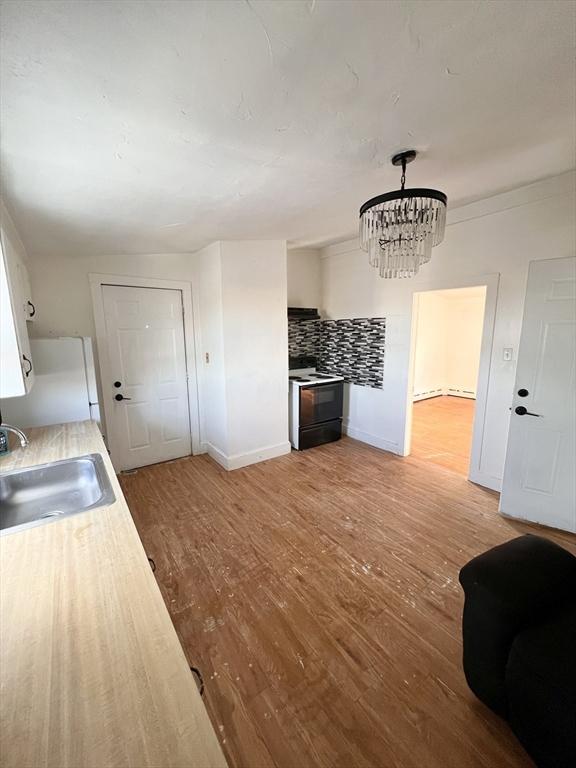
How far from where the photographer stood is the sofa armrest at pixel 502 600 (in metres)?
1.16

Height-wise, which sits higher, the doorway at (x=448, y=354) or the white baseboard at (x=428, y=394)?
the doorway at (x=448, y=354)

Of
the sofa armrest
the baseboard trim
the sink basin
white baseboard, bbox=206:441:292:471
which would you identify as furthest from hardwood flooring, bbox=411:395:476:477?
the sink basin

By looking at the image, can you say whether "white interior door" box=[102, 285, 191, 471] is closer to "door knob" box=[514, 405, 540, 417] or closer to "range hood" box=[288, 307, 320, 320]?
"range hood" box=[288, 307, 320, 320]

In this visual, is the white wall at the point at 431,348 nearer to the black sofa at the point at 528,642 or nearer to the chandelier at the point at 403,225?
the chandelier at the point at 403,225

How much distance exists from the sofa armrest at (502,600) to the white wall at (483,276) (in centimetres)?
178

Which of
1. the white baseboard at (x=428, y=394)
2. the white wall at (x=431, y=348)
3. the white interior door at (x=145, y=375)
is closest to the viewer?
the white interior door at (x=145, y=375)

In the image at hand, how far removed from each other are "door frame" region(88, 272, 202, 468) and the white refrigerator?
0.57 metres

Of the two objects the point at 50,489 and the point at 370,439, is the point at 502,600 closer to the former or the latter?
the point at 50,489

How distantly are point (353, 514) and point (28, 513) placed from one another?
2.14 m

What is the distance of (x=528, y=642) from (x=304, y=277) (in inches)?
162

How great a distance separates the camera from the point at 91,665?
0.70m

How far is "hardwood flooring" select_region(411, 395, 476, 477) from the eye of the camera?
3.66 m

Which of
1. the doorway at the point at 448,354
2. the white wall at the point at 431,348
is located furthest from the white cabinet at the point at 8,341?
the white wall at the point at 431,348

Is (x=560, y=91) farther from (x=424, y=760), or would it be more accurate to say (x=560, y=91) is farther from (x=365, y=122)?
(x=424, y=760)
